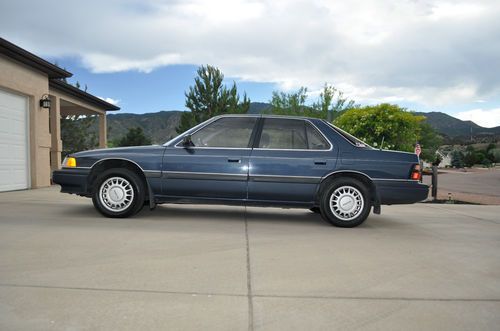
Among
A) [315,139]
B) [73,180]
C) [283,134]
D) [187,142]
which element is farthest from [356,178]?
[73,180]

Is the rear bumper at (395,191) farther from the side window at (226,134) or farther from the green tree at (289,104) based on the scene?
the green tree at (289,104)

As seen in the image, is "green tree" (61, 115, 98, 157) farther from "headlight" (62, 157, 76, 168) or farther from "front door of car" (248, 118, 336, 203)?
"front door of car" (248, 118, 336, 203)

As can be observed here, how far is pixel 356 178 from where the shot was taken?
225 inches

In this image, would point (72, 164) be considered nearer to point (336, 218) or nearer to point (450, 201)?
point (336, 218)

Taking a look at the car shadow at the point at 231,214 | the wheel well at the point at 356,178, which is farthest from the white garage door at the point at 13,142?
the wheel well at the point at 356,178

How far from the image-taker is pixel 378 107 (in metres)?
20.9

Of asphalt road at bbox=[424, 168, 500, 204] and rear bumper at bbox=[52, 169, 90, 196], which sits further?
asphalt road at bbox=[424, 168, 500, 204]

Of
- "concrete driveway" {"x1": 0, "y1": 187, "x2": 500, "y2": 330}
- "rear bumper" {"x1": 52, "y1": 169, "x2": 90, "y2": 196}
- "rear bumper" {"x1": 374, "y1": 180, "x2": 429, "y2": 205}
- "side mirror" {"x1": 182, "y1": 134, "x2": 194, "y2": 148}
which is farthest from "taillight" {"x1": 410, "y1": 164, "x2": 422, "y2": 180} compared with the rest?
"rear bumper" {"x1": 52, "y1": 169, "x2": 90, "y2": 196}

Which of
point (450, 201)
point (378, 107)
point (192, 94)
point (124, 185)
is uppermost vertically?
point (192, 94)

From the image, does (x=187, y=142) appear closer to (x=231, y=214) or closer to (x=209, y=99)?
(x=231, y=214)

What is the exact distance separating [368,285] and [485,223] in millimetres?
4572

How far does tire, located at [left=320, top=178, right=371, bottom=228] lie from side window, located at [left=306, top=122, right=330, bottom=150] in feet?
1.76

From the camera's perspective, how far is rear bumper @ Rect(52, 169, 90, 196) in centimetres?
585

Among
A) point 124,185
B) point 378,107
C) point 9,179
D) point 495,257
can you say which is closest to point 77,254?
point 124,185
